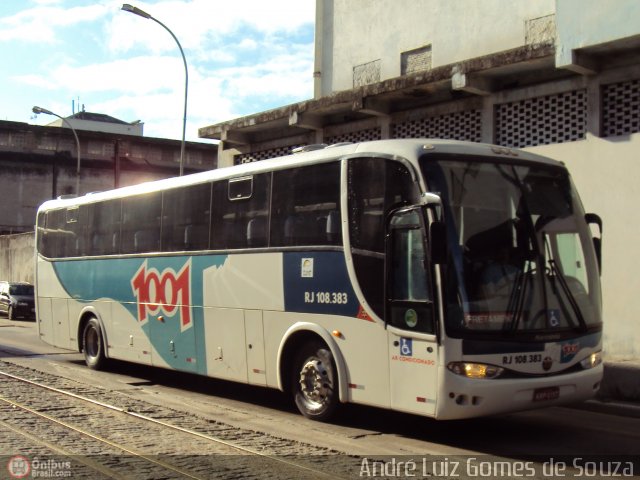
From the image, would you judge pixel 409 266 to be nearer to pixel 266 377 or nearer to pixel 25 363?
pixel 266 377

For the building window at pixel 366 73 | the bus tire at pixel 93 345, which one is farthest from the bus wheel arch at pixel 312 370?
the building window at pixel 366 73

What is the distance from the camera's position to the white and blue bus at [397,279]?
7.58m

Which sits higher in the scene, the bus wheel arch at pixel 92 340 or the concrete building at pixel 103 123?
the concrete building at pixel 103 123

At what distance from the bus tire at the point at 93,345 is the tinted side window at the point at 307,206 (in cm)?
583

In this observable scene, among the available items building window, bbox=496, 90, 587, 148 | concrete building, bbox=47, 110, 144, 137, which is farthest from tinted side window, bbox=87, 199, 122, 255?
concrete building, bbox=47, 110, 144, 137

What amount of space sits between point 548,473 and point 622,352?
7205 mm

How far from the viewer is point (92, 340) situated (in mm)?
14844

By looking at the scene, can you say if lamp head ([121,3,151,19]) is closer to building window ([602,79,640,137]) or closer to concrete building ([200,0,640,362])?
concrete building ([200,0,640,362])

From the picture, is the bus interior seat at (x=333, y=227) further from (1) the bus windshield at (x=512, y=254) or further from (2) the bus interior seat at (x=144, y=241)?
(2) the bus interior seat at (x=144, y=241)

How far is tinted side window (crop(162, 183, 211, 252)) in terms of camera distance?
11.4 meters

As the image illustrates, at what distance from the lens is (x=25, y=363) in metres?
15.3

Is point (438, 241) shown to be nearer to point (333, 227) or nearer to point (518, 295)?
point (518, 295)

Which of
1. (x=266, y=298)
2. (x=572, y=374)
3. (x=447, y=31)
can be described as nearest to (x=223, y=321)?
(x=266, y=298)

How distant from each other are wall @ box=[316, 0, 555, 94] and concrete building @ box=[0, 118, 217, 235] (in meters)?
27.8
